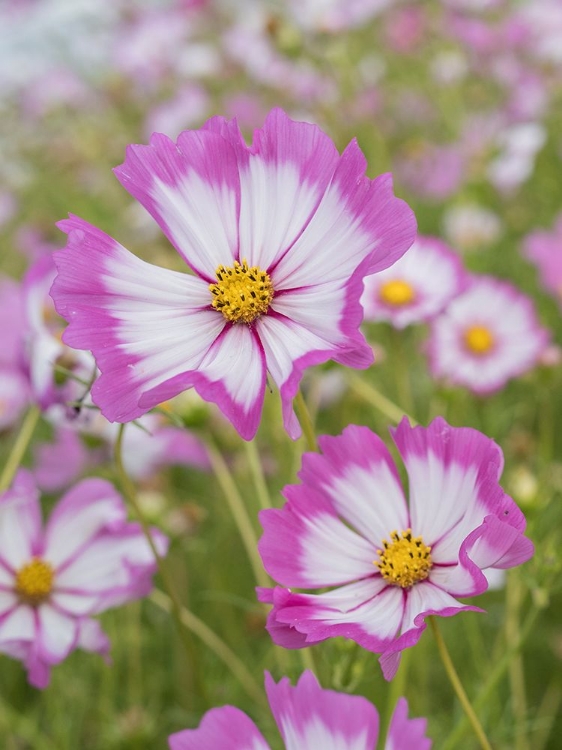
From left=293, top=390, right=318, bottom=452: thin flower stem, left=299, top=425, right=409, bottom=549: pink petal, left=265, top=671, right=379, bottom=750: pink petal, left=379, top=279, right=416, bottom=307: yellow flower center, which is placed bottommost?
left=265, top=671, right=379, bottom=750: pink petal

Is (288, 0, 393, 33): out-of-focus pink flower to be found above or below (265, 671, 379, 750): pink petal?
above

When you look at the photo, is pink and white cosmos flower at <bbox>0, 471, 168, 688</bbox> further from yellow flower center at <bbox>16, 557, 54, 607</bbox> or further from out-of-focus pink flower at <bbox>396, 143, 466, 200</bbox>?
out-of-focus pink flower at <bbox>396, 143, 466, 200</bbox>

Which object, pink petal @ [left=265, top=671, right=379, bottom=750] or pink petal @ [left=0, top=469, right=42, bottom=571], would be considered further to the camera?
pink petal @ [left=0, top=469, right=42, bottom=571]

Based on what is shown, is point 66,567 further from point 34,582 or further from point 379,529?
point 379,529

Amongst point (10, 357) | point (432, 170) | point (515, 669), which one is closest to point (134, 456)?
point (10, 357)

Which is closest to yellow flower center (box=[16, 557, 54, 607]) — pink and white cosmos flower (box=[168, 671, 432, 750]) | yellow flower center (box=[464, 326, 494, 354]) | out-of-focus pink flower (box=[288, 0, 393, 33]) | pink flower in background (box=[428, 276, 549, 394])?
pink and white cosmos flower (box=[168, 671, 432, 750])

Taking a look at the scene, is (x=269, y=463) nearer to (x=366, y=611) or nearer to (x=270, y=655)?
(x=270, y=655)
